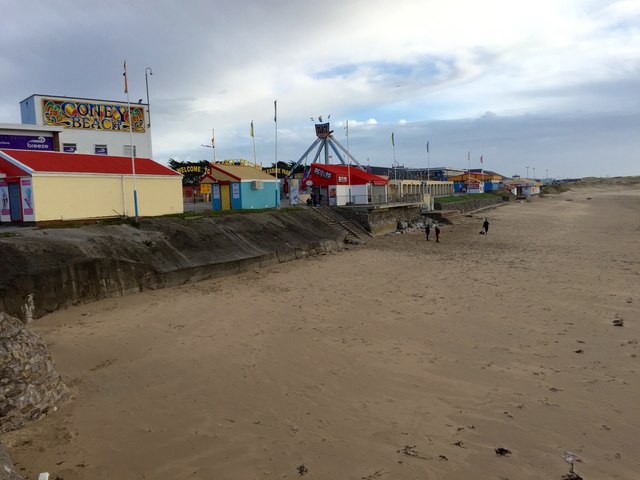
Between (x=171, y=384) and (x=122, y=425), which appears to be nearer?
(x=122, y=425)

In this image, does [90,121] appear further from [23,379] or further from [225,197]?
[23,379]

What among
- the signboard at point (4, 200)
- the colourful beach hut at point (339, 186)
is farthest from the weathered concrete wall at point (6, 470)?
the colourful beach hut at point (339, 186)

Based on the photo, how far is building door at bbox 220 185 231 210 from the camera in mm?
31344

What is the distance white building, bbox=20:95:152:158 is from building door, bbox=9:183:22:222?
27.5ft

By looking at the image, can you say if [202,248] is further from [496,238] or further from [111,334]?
[496,238]

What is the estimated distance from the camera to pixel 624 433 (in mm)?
6613

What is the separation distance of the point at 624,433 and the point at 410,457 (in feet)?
10.9

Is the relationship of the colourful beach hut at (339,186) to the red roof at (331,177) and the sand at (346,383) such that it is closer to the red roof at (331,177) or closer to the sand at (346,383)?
the red roof at (331,177)

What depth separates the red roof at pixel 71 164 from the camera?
19.6 metres

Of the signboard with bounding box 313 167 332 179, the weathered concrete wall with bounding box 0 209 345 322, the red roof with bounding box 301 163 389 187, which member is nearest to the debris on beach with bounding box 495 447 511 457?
the weathered concrete wall with bounding box 0 209 345 322

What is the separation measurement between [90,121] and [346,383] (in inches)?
1155

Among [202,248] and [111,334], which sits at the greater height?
[202,248]

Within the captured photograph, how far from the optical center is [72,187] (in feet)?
66.4

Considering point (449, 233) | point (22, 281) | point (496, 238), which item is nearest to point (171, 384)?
point (22, 281)
